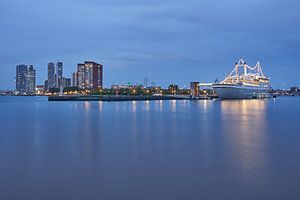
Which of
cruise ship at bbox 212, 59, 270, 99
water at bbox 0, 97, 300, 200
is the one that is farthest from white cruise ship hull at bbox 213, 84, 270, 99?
water at bbox 0, 97, 300, 200

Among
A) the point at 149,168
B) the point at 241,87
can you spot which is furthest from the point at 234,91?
the point at 149,168

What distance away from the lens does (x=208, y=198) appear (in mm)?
7176

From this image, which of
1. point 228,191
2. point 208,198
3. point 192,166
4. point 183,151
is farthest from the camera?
point 183,151

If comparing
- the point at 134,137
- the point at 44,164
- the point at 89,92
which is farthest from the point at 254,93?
the point at 44,164

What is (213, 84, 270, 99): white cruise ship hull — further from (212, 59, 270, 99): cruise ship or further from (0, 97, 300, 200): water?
(0, 97, 300, 200): water

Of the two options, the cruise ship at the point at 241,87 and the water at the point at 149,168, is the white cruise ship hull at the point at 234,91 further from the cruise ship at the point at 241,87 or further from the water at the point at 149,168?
the water at the point at 149,168

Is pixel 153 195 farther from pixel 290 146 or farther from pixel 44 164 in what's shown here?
pixel 290 146

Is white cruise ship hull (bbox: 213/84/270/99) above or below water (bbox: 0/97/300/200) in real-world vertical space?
above

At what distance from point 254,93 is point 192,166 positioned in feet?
337

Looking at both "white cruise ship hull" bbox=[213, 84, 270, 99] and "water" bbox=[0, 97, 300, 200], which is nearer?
"water" bbox=[0, 97, 300, 200]

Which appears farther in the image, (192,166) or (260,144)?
(260,144)

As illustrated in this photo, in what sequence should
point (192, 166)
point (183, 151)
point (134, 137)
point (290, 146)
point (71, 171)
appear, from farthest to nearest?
point (134, 137) < point (290, 146) < point (183, 151) < point (192, 166) < point (71, 171)

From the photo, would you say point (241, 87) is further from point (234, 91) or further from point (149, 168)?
point (149, 168)

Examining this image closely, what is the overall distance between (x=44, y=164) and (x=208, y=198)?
5347 mm
